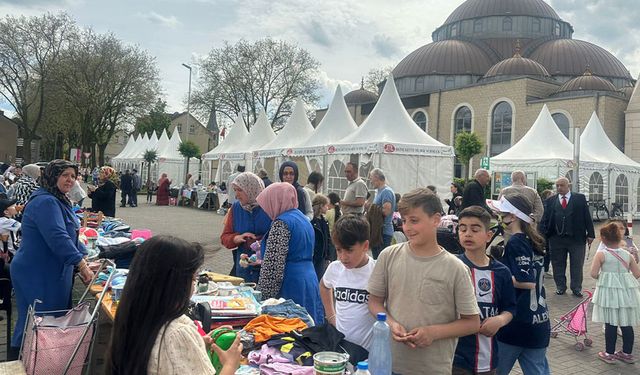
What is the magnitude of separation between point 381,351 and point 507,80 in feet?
142

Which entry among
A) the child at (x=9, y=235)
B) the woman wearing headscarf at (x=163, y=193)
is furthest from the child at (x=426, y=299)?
the woman wearing headscarf at (x=163, y=193)

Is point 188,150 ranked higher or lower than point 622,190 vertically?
higher

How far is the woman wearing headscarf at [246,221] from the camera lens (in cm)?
463

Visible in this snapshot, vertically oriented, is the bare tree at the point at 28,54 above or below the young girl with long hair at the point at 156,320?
above

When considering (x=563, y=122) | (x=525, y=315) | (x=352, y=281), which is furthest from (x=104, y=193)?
(x=563, y=122)

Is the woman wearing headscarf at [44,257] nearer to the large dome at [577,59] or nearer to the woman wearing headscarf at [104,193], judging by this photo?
the woman wearing headscarf at [104,193]

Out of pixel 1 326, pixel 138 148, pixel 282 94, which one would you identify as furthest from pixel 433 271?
pixel 282 94

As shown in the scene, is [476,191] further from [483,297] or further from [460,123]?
[460,123]

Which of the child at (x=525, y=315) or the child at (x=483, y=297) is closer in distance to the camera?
the child at (x=483, y=297)

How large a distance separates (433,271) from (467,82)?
5490 cm

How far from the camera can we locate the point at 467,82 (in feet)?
176

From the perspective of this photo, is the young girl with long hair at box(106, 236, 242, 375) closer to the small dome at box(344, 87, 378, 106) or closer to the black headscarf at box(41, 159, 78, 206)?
the black headscarf at box(41, 159, 78, 206)

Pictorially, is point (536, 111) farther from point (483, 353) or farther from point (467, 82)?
point (483, 353)

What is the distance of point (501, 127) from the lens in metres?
42.5
